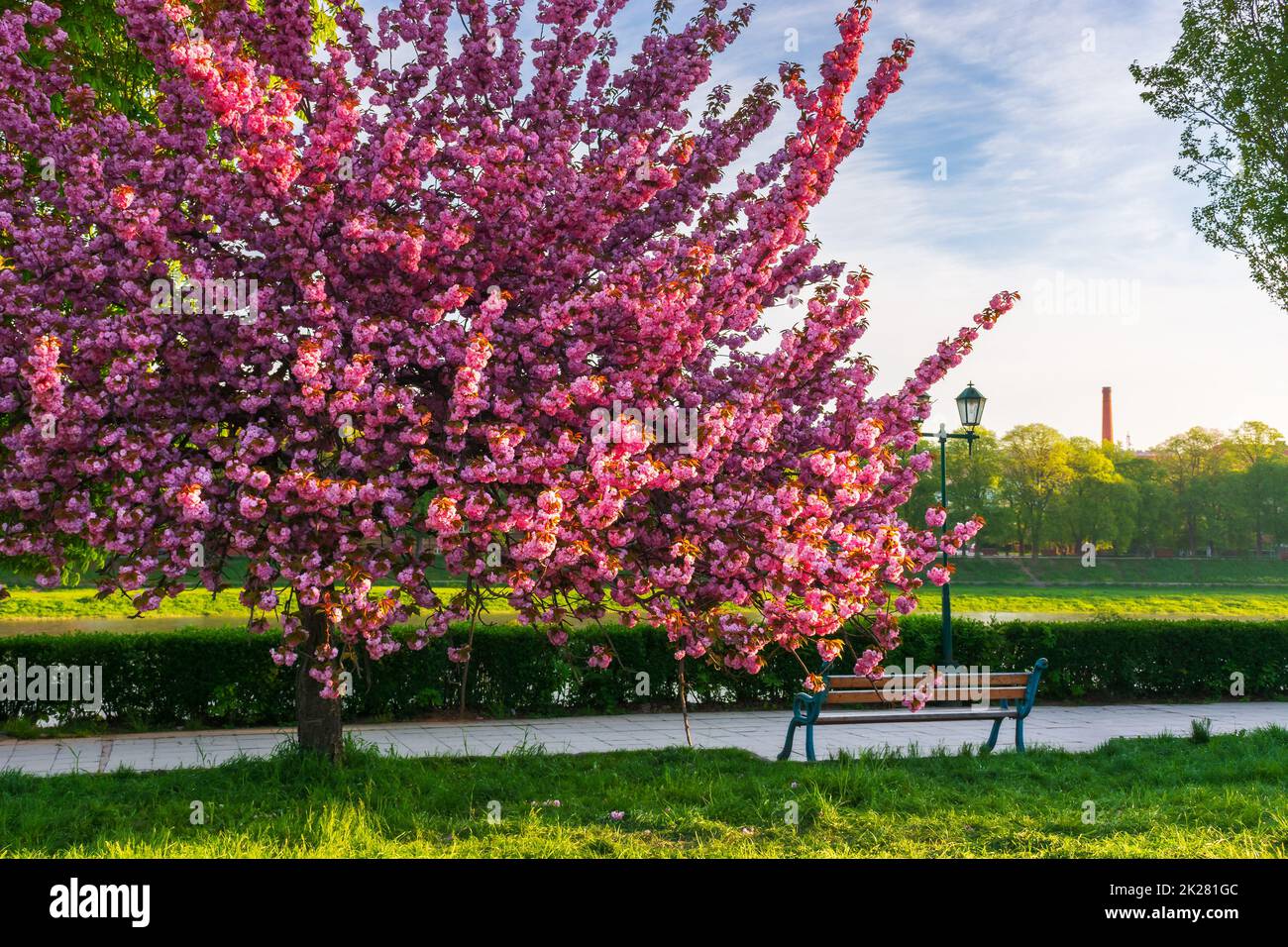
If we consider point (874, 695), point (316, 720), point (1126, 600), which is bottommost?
point (1126, 600)

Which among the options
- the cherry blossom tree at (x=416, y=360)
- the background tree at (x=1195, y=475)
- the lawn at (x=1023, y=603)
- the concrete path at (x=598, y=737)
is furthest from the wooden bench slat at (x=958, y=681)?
the background tree at (x=1195, y=475)

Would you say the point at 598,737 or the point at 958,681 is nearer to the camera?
the point at 958,681

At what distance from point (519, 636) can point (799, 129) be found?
25.1ft

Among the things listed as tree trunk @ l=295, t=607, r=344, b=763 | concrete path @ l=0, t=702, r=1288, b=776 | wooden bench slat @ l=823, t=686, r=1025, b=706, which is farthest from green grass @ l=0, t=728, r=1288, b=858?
concrete path @ l=0, t=702, r=1288, b=776

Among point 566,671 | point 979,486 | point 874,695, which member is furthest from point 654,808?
point 979,486

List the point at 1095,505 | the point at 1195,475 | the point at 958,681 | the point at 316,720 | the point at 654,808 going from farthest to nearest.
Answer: the point at 1195,475 → the point at 1095,505 → the point at 958,681 → the point at 316,720 → the point at 654,808

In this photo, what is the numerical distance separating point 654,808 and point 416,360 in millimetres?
3430

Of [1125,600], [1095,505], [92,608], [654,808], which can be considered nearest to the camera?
[654,808]

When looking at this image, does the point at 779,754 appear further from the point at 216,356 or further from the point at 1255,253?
the point at 1255,253

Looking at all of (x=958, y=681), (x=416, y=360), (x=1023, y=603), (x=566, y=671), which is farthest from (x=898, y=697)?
(x=1023, y=603)

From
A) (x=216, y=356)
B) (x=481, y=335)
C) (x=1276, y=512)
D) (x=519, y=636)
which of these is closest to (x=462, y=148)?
(x=481, y=335)

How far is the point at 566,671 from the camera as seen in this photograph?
13.2 metres

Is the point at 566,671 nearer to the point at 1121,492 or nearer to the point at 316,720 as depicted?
the point at 316,720

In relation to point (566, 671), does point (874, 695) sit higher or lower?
higher
